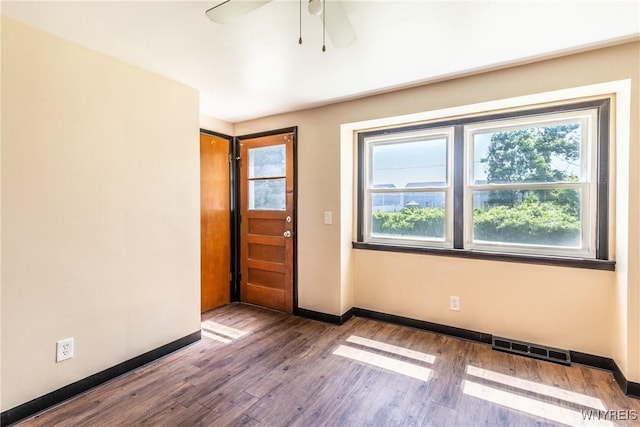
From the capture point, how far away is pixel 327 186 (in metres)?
3.22

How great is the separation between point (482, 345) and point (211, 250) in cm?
295

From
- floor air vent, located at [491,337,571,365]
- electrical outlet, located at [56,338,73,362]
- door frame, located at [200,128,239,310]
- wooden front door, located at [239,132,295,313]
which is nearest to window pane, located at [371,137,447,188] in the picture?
wooden front door, located at [239,132,295,313]

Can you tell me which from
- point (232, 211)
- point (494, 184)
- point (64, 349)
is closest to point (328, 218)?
point (232, 211)

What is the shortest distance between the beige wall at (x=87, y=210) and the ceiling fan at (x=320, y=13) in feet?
4.02

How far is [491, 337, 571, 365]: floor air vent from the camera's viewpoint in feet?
7.81

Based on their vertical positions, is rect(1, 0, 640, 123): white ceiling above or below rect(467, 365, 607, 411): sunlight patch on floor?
above

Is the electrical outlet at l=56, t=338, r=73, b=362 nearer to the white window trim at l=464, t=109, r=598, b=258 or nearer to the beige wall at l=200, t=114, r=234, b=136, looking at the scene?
the beige wall at l=200, t=114, r=234, b=136

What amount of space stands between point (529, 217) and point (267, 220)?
2630 mm

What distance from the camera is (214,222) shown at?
3.63 m

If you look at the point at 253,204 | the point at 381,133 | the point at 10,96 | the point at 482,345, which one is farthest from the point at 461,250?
the point at 10,96

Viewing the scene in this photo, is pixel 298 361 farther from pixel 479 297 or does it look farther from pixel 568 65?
pixel 568 65

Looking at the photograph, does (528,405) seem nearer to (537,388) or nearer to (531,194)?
(537,388)

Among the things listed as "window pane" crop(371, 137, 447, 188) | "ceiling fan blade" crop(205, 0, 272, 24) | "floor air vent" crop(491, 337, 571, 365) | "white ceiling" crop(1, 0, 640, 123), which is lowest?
"floor air vent" crop(491, 337, 571, 365)

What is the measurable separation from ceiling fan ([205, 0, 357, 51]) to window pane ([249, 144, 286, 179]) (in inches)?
78.8
